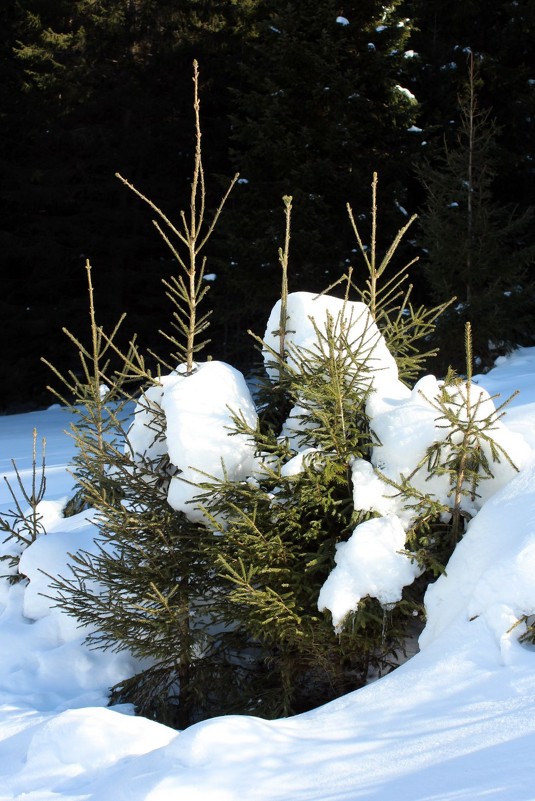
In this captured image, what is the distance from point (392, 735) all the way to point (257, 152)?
38.9ft

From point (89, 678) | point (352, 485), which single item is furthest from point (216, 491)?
point (89, 678)

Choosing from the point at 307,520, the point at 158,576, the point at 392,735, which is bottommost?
the point at 392,735

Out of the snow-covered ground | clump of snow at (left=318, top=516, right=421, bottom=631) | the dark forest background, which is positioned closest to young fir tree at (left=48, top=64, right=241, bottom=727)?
the snow-covered ground

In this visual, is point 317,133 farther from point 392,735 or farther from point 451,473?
point 392,735

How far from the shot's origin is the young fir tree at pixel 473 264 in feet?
36.4

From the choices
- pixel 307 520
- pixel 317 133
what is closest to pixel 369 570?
pixel 307 520

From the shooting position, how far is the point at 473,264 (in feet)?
37.2

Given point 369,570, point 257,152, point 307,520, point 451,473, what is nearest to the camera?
point 369,570

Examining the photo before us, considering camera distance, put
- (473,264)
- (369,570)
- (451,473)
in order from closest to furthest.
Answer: (369,570) → (451,473) → (473,264)

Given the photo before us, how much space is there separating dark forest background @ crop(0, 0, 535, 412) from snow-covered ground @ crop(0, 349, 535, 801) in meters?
7.69

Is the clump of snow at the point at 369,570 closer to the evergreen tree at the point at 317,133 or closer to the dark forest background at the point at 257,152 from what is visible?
the dark forest background at the point at 257,152

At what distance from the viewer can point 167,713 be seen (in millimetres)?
→ 4766

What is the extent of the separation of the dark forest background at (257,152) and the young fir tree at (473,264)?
3 centimetres

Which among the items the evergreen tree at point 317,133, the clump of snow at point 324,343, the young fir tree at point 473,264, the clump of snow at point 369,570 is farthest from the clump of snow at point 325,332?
the evergreen tree at point 317,133
